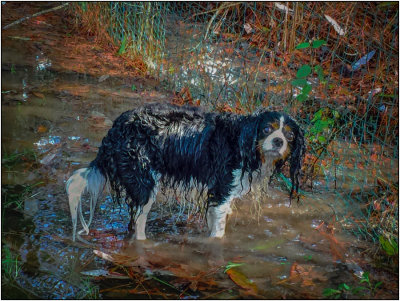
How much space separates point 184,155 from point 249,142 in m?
0.46

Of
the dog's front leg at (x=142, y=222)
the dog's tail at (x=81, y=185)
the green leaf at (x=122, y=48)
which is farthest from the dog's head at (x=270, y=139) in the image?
the green leaf at (x=122, y=48)

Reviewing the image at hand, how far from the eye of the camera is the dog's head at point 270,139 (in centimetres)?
328

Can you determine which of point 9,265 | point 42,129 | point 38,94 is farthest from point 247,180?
point 38,94

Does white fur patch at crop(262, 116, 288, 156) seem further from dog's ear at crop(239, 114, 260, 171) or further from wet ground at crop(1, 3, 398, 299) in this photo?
wet ground at crop(1, 3, 398, 299)

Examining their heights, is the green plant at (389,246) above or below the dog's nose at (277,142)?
below

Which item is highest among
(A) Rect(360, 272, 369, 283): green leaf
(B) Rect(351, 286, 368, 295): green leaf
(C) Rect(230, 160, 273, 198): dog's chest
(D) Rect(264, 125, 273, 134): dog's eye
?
(D) Rect(264, 125, 273, 134): dog's eye

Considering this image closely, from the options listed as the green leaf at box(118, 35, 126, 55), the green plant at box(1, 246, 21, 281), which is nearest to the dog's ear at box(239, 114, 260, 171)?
the green plant at box(1, 246, 21, 281)

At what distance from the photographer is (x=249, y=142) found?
132 inches

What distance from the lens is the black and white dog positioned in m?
3.38

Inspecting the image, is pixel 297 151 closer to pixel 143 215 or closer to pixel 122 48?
pixel 143 215

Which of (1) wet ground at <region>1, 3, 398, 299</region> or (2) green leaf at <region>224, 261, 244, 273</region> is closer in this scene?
(1) wet ground at <region>1, 3, 398, 299</region>

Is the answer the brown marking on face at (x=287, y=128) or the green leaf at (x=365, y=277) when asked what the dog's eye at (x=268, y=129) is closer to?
the brown marking on face at (x=287, y=128)

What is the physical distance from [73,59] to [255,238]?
397 cm

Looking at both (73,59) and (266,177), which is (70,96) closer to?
(73,59)
